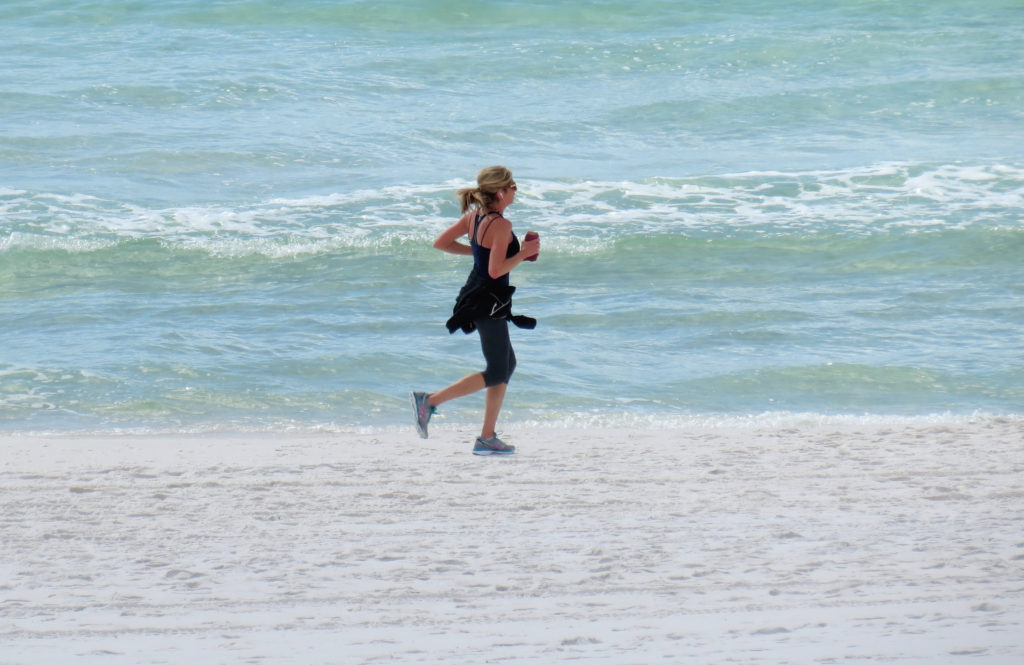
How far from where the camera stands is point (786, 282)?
32.7 feet

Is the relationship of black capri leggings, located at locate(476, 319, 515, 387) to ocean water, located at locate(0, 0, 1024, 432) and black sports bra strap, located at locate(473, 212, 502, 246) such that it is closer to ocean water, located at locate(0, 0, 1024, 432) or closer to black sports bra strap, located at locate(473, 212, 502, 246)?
black sports bra strap, located at locate(473, 212, 502, 246)

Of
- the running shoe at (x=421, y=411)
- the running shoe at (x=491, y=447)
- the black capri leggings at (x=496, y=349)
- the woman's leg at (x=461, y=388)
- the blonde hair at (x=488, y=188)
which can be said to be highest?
the blonde hair at (x=488, y=188)

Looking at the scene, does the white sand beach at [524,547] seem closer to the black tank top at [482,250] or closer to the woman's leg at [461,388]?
the woman's leg at [461,388]

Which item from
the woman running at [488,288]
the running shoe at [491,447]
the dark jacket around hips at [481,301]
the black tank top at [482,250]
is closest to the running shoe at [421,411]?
the woman running at [488,288]

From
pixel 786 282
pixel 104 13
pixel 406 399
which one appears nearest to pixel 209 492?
pixel 406 399

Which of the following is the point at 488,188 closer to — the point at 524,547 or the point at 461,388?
the point at 461,388

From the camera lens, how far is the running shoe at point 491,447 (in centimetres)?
598

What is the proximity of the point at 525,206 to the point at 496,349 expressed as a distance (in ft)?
23.3

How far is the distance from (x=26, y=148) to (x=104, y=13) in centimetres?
844

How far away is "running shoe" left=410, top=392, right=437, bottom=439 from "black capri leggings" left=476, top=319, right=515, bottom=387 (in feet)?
1.15

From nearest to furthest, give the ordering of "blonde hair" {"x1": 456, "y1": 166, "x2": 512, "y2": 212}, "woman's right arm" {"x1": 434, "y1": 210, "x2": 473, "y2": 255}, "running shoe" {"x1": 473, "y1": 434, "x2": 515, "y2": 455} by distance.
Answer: "blonde hair" {"x1": 456, "y1": 166, "x2": 512, "y2": 212} < "woman's right arm" {"x1": 434, "y1": 210, "x2": 473, "y2": 255} < "running shoe" {"x1": 473, "y1": 434, "x2": 515, "y2": 455}

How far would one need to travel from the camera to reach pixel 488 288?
580cm

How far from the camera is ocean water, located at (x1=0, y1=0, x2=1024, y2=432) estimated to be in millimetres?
7422

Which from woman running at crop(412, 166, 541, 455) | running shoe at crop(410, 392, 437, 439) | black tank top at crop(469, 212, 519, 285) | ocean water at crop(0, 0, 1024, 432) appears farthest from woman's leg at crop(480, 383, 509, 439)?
ocean water at crop(0, 0, 1024, 432)
